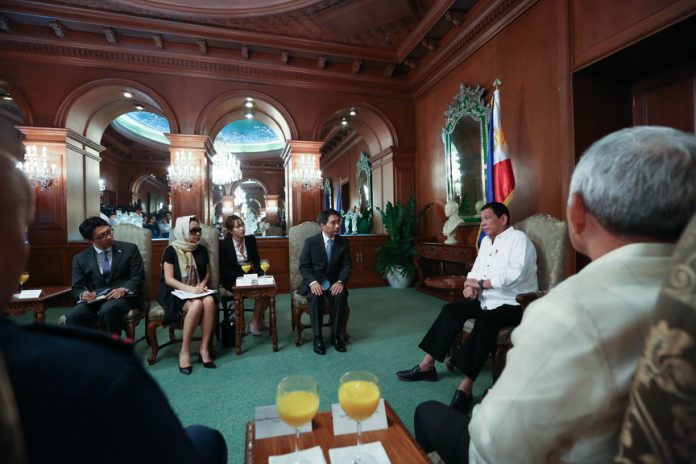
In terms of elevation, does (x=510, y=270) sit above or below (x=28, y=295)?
above

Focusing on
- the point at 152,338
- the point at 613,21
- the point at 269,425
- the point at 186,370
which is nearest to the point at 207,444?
the point at 269,425

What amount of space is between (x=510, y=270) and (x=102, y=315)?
331cm

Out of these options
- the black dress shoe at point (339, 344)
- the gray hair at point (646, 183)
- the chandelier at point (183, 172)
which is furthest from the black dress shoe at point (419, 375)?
the chandelier at point (183, 172)

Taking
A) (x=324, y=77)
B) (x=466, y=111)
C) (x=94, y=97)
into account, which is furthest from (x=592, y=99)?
(x=94, y=97)

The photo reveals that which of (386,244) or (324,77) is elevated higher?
(324,77)

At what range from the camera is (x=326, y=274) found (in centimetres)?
348

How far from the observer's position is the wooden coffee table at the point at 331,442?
37.2 inches

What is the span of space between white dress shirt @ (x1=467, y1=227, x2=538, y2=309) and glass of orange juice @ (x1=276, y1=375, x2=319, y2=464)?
190 cm

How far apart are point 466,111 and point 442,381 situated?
163 inches

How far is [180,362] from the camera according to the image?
280 cm

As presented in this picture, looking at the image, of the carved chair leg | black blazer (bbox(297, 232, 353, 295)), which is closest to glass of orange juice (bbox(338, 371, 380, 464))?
black blazer (bbox(297, 232, 353, 295))

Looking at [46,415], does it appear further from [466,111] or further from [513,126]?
[466,111]

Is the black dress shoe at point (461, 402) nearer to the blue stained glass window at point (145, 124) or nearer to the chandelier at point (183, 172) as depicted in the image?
the chandelier at point (183, 172)

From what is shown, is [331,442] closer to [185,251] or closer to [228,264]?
[185,251]
